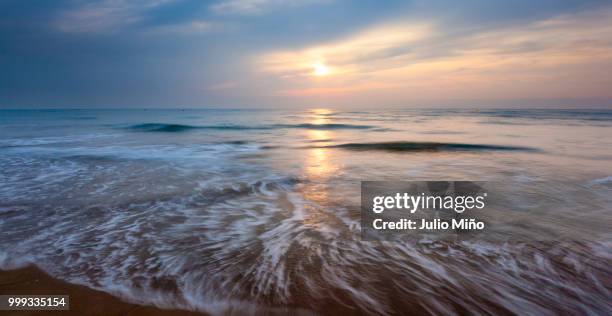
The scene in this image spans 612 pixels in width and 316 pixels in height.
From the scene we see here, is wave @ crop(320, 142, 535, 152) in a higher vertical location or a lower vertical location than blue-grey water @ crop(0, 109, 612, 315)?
higher

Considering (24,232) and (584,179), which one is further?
(584,179)

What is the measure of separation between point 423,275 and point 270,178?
17.5 ft

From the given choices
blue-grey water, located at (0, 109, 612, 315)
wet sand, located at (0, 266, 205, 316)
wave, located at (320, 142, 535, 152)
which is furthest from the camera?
wave, located at (320, 142, 535, 152)

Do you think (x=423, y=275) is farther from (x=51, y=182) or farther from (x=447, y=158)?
(x=447, y=158)

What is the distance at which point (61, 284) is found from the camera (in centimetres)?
304

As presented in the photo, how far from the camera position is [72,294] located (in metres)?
2.89

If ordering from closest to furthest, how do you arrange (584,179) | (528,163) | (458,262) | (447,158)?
(458,262)
(584,179)
(528,163)
(447,158)

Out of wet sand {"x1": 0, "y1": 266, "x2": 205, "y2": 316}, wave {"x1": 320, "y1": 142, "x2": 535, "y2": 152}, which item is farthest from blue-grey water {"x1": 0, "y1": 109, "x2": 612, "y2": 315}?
wave {"x1": 320, "y1": 142, "x2": 535, "y2": 152}

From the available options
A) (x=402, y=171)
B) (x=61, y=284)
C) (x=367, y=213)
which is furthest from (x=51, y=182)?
(x=402, y=171)

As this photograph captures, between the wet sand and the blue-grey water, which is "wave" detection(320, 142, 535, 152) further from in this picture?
the wet sand

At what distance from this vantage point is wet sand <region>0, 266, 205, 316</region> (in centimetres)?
264

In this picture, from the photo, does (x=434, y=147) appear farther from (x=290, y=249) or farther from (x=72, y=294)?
(x=72, y=294)

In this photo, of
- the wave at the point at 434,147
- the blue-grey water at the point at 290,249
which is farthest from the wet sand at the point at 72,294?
the wave at the point at 434,147

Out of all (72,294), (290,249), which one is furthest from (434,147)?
(72,294)
